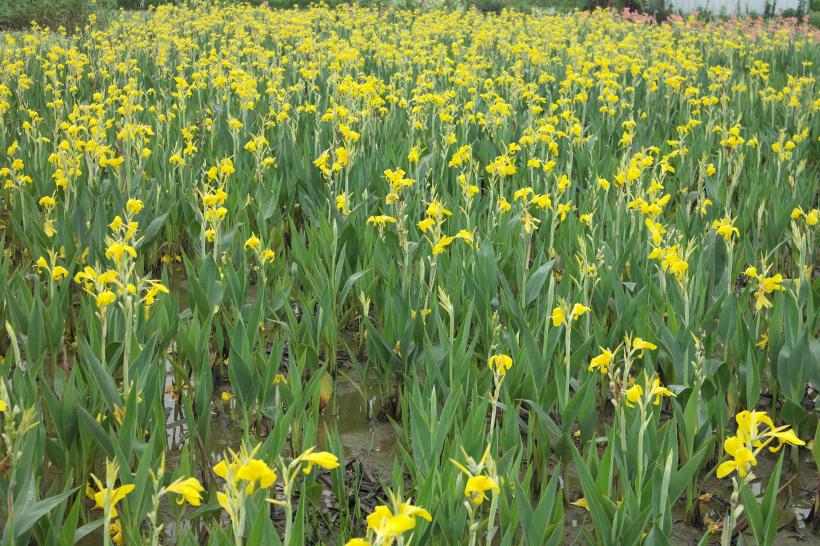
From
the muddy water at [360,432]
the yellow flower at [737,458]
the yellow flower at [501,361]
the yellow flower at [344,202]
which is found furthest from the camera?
the yellow flower at [344,202]

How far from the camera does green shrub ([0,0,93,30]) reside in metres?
13.1

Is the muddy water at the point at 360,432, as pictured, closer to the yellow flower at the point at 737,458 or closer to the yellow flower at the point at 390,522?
the yellow flower at the point at 737,458

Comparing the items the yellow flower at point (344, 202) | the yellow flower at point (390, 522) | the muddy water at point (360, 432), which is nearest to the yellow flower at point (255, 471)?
the yellow flower at point (390, 522)

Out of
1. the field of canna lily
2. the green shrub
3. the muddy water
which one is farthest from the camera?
the green shrub

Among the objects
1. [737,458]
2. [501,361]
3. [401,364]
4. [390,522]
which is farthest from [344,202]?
[390,522]

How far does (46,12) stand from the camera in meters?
13.4

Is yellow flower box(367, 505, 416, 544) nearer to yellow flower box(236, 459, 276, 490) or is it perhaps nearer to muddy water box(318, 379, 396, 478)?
yellow flower box(236, 459, 276, 490)

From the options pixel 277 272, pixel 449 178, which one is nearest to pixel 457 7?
pixel 449 178

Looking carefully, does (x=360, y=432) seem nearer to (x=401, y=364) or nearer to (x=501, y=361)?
(x=401, y=364)

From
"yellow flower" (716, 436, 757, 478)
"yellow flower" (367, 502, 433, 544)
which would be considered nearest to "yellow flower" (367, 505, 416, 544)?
"yellow flower" (367, 502, 433, 544)

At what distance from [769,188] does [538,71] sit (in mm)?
4397

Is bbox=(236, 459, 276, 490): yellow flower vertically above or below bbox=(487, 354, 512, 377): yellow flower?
above

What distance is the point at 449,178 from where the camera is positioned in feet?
16.7

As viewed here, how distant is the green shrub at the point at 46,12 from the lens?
13125mm
